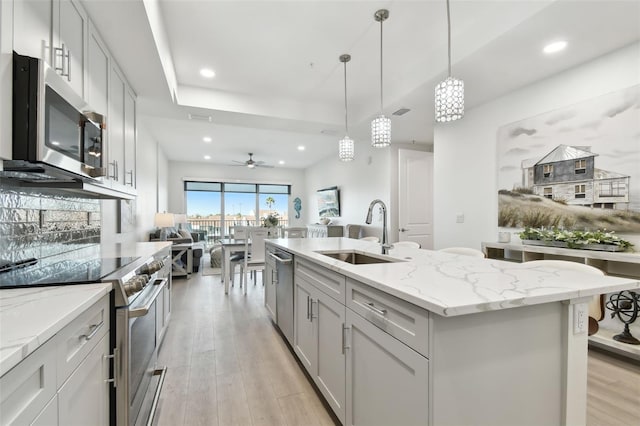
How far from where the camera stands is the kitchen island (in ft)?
3.20

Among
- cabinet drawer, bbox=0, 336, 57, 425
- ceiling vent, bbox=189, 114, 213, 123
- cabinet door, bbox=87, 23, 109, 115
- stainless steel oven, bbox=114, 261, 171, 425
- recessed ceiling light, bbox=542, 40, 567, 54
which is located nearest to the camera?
cabinet drawer, bbox=0, 336, 57, 425

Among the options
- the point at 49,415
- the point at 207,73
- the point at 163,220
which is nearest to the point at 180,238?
the point at 163,220

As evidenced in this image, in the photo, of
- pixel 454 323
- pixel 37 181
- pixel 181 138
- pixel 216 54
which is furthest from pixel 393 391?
pixel 181 138

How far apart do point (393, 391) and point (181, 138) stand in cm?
618

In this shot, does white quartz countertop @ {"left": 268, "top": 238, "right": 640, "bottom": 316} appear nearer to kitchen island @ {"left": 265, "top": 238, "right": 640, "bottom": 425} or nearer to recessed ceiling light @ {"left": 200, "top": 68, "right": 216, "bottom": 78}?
kitchen island @ {"left": 265, "top": 238, "right": 640, "bottom": 425}

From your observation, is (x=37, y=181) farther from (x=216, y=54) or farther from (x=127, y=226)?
(x=127, y=226)

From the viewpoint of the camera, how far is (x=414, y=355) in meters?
1.02

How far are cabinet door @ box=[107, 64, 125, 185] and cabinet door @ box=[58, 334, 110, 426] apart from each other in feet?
4.71

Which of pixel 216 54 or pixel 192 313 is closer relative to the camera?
pixel 216 54

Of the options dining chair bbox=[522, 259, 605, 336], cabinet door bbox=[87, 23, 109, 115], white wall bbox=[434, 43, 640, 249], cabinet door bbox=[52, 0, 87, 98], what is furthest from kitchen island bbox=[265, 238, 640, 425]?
white wall bbox=[434, 43, 640, 249]

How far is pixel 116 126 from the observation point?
2.37 metres

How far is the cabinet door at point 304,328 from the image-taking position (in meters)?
1.94

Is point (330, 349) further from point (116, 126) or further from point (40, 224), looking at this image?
point (116, 126)

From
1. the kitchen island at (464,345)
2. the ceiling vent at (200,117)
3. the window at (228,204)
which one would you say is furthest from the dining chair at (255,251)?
the window at (228,204)
